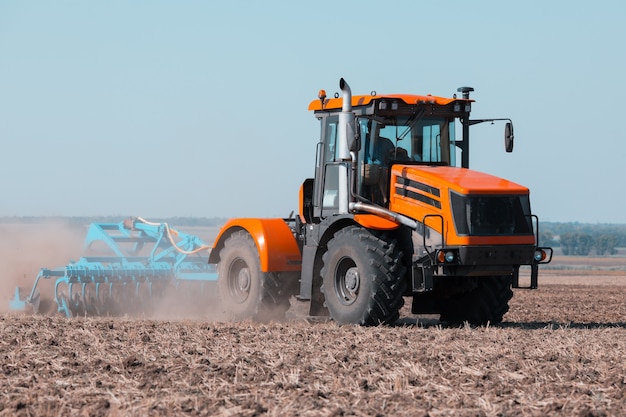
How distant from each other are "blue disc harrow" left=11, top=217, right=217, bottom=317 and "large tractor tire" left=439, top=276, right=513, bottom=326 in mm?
4609

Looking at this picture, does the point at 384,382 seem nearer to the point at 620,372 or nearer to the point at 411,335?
the point at 620,372

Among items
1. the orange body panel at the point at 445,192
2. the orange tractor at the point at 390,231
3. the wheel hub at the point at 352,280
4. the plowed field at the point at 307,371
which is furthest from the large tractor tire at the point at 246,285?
the orange body panel at the point at 445,192

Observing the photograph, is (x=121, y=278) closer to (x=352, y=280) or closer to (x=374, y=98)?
(x=352, y=280)

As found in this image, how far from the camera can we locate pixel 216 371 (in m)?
8.24

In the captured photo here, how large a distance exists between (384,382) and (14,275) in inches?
481

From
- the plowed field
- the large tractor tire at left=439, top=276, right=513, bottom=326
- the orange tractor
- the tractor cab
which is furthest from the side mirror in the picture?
the plowed field

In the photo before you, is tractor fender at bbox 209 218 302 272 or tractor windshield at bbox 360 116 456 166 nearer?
tractor windshield at bbox 360 116 456 166

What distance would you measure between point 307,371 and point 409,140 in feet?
15.7

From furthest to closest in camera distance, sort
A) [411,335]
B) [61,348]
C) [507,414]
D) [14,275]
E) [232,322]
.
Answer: [14,275] → [232,322] → [411,335] → [61,348] → [507,414]

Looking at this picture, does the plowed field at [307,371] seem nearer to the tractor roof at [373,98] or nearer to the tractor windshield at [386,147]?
the tractor windshield at [386,147]

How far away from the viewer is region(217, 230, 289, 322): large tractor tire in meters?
13.0

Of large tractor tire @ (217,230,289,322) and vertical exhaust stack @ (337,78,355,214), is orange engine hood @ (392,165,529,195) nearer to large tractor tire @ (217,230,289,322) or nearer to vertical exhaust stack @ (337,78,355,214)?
vertical exhaust stack @ (337,78,355,214)

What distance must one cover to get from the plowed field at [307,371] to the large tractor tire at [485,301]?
61cm

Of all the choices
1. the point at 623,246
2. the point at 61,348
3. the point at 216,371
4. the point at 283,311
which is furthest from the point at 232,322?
the point at 623,246
